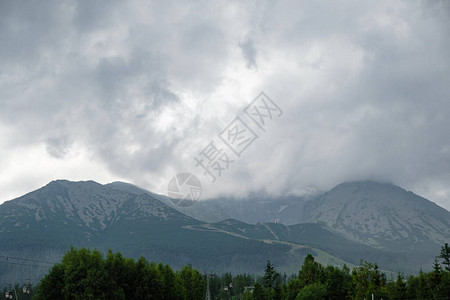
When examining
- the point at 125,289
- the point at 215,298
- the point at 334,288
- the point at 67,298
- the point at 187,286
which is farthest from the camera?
the point at 215,298

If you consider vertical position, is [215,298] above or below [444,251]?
below

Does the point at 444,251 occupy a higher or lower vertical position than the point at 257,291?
higher

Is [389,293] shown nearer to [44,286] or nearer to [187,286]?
[187,286]

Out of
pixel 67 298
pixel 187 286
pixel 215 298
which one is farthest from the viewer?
pixel 215 298

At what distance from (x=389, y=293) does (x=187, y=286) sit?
176ft

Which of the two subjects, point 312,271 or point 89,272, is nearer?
point 89,272

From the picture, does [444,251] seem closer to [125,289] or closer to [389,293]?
[389,293]

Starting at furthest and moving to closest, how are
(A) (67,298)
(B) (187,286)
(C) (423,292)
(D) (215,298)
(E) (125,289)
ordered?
1. (D) (215,298)
2. (B) (187,286)
3. (C) (423,292)
4. (E) (125,289)
5. (A) (67,298)

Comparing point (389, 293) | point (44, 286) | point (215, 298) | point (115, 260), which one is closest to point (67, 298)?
point (44, 286)

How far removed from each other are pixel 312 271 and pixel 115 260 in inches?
2478

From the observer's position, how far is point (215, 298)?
634 ft

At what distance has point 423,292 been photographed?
98.8 m

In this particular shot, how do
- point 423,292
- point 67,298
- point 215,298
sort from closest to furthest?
point 67,298 < point 423,292 < point 215,298

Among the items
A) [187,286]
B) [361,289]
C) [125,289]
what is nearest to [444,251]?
[361,289]
